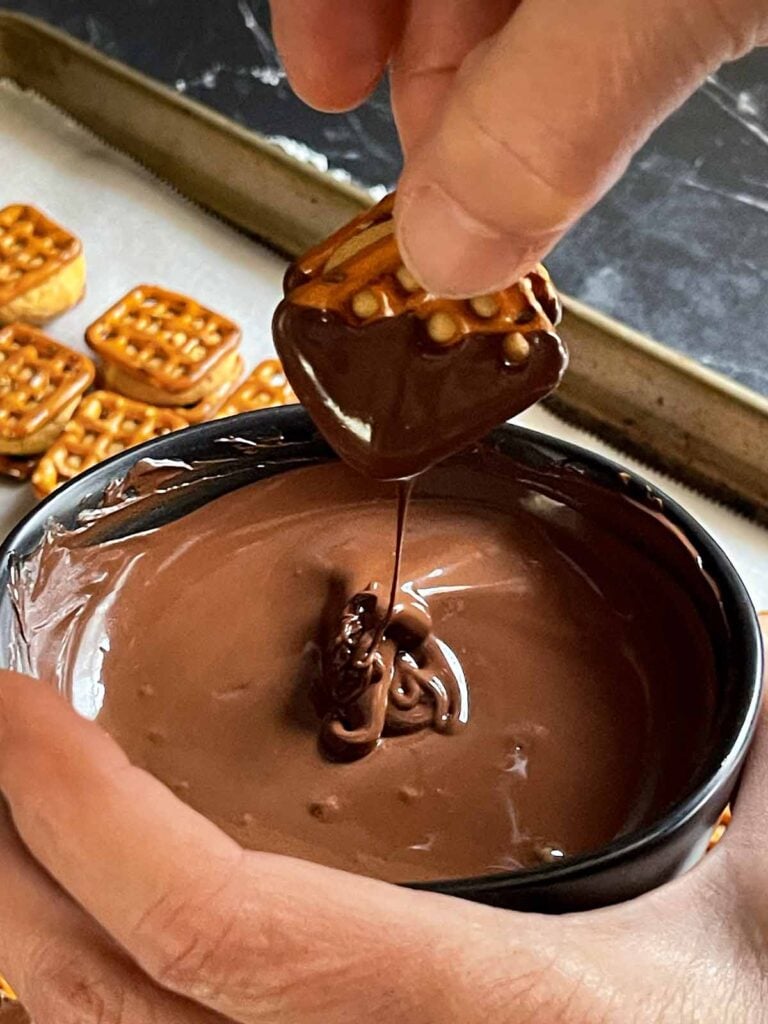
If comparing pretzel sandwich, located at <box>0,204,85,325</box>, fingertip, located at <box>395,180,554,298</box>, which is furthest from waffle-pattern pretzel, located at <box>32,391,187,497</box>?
fingertip, located at <box>395,180,554,298</box>

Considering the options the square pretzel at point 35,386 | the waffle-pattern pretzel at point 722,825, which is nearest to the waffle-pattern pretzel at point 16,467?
the square pretzel at point 35,386

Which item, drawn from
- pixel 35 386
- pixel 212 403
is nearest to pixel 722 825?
pixel 212 403

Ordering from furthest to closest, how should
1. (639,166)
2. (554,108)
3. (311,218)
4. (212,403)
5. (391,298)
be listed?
(639,166)
(311,218)
(212,403)
(391,298)
(554,108)

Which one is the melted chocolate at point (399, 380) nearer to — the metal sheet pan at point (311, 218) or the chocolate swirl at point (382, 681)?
the chocolate swirl at point (382, 681)

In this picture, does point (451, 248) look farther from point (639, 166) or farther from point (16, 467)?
point (639, 166)

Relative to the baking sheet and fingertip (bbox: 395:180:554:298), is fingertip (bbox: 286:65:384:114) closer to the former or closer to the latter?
fingertip (bbox: 395:180:554:298)

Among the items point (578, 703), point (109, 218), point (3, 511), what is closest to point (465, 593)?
point (578, 703)
